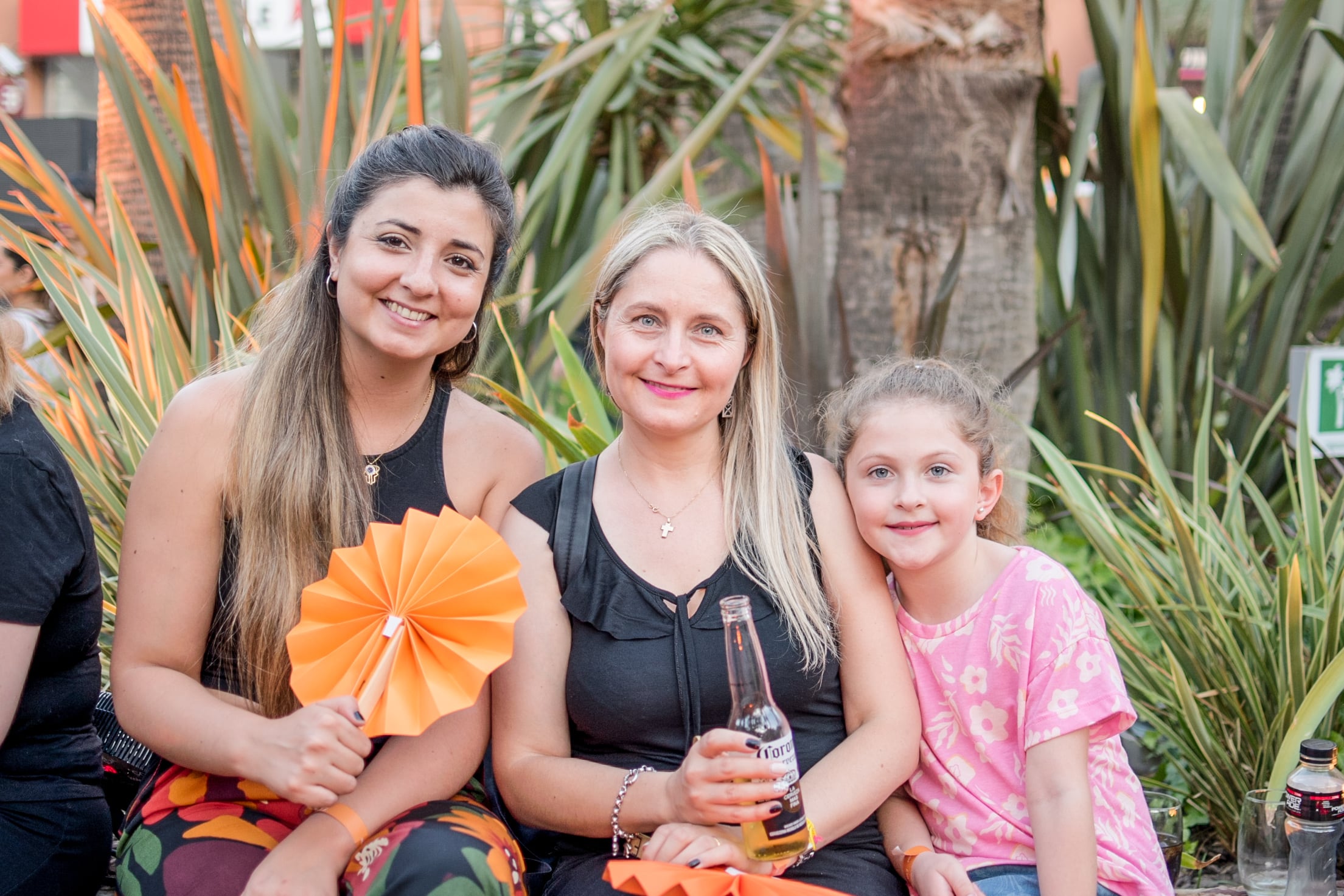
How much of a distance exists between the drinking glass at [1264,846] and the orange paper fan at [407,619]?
1636 millimetres

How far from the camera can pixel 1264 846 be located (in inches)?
93.8

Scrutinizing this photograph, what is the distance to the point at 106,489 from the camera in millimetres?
2990

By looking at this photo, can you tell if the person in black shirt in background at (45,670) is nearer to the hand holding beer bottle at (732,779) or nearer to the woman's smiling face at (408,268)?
the woman's smiling face at (408,268)

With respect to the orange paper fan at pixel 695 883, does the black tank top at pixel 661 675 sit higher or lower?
Answer: higher

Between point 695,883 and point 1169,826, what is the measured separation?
1288 mm

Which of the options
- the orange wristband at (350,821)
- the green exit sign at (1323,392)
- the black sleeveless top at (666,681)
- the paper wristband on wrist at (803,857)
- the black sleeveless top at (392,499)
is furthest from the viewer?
the green exit sign at (1323,392)

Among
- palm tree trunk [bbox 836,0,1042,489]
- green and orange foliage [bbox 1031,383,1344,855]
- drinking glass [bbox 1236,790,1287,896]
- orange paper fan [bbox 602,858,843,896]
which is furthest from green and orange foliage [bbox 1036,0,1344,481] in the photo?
orange paper fan [bbox 602,858,843,896]

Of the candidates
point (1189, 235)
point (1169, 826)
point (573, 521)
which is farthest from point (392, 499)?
point (1189, 235)

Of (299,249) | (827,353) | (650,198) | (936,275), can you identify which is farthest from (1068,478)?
(299,249)

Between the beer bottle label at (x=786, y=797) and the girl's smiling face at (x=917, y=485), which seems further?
the girl's smiling face at (x=917, y=485)

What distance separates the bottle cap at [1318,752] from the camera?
2.18 metres

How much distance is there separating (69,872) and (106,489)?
1.24m

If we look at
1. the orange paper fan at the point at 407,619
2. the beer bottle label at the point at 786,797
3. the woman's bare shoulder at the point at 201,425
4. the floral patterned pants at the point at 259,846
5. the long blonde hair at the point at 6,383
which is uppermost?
the long blonde hair at the point at 6,383

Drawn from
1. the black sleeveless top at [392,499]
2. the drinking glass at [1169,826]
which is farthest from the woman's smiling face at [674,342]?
the drinking glass at [1169,826]
